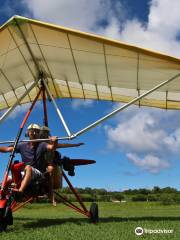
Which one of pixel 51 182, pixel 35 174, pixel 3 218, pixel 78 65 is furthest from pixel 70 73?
pixel 3 218

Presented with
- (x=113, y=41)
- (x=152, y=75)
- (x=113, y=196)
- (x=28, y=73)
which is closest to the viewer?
(x=113, y=41)

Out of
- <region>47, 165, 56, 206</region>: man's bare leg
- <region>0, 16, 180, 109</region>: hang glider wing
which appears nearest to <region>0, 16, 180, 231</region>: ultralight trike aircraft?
<region>0, 16, 180, 109</region>: hang glider wing

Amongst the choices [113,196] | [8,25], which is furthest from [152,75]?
[113,196]

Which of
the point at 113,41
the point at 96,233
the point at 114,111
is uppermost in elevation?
the point at 113,41

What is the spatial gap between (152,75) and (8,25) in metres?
3.56

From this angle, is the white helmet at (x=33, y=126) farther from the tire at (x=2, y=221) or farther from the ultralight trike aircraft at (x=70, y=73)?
the tire at (x=2, y=221)

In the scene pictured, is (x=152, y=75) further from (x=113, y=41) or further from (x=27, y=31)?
(x=27, y=31)

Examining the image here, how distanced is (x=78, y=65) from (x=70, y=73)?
2.72 ft

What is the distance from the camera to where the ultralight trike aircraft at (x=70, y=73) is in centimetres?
874

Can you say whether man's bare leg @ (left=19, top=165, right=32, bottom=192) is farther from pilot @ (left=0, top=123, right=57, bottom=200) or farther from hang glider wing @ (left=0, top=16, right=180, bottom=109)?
hang glider wing @ (left=0, top=16, right=180, bottom=109)

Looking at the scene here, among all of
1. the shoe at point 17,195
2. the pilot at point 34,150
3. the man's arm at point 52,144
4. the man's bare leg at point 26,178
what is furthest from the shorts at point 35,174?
the man's arm at point 52,144

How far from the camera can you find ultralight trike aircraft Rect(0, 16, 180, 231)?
8742 mm

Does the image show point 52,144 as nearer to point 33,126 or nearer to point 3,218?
point 33,126

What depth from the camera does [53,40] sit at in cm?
933
